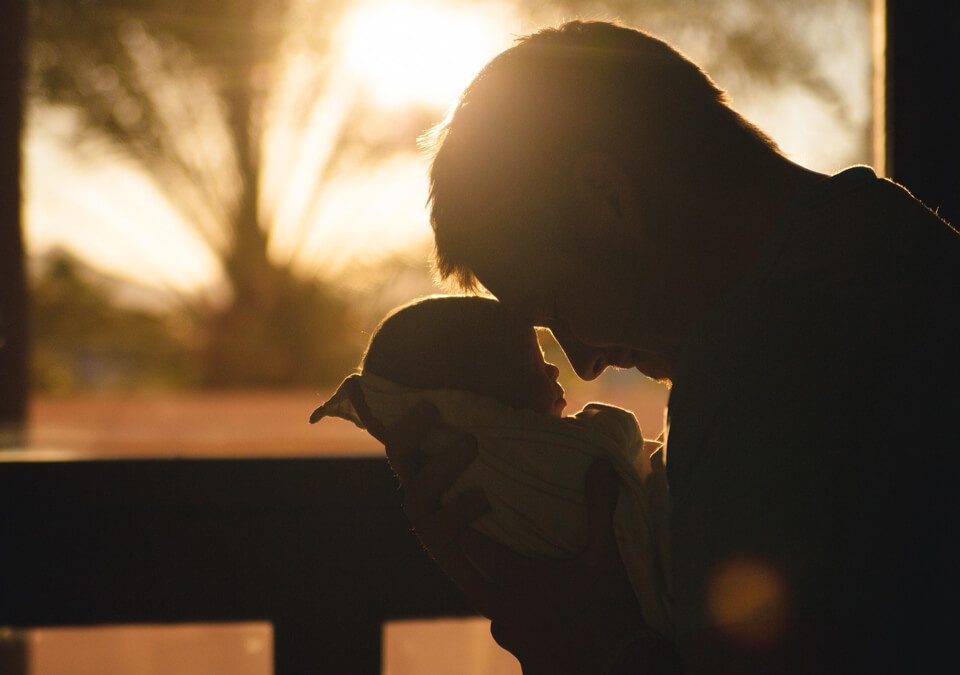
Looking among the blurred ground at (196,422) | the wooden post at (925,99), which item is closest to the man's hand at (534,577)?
the wooden post at (925,99)

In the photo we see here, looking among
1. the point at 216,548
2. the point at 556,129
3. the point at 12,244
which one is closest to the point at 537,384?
the point at 556,129

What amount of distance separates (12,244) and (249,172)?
14.2ft

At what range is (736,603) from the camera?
0.67m

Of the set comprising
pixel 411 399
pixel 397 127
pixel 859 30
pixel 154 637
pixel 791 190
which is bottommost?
pixel 154 637

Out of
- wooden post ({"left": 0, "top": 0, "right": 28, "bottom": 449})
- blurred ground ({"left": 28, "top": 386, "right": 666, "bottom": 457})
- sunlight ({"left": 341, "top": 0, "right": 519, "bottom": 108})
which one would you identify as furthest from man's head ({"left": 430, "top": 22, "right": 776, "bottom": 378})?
blurred ground ({"left": 28, "top": 386, "right": 666, "bottom": 457})

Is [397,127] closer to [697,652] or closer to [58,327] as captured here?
[58,327]

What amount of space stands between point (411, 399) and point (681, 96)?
0.49m

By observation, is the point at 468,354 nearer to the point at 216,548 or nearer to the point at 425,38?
the point at 216,548

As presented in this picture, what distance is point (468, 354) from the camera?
3.67 ft

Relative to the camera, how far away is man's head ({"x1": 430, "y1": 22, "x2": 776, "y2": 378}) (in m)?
0.87

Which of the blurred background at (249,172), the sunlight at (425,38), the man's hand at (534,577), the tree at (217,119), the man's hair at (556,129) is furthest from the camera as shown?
the tree at (217,119)

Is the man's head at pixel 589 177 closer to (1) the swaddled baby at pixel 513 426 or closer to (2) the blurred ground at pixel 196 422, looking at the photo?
(1) the swaddled baby at pixel 513 426

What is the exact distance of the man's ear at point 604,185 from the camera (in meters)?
0.87

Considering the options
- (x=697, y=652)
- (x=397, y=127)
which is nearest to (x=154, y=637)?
(x=697, y=652)
